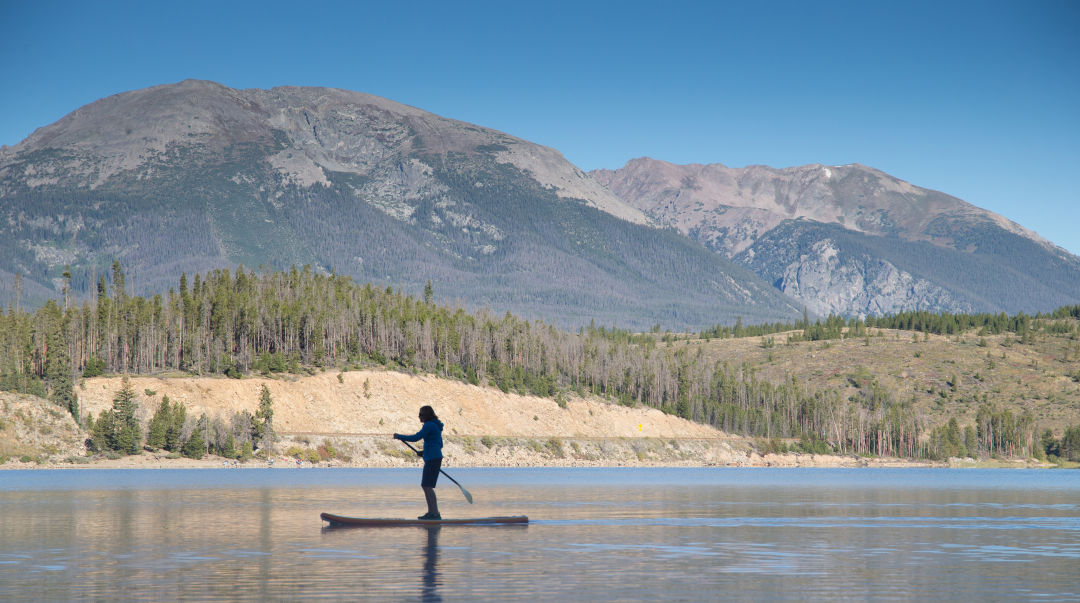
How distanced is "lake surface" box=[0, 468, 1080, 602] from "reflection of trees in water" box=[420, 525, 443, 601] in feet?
0.21

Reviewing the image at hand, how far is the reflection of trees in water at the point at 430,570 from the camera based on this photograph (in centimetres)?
2467

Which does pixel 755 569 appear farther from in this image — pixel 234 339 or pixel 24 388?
pixel 234 339

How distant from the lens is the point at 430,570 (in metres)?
29.0

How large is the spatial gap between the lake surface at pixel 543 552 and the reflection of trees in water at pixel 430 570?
64 millimetres

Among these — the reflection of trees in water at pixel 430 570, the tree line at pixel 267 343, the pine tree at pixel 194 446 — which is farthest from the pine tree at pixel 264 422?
the reflection of trees in water at pixel 430 570

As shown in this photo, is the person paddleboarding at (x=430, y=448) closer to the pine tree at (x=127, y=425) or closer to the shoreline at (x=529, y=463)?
the shoreline at (x=529, y=463)

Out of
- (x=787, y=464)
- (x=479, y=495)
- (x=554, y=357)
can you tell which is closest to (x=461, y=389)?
(x=554, y=357)

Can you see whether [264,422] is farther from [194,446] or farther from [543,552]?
[543,552]

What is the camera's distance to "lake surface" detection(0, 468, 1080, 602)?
25.8m

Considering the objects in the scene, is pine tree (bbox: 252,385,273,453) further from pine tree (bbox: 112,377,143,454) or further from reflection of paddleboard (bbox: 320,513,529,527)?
reflection of paddleboard (bbox: 320,513,529,527)

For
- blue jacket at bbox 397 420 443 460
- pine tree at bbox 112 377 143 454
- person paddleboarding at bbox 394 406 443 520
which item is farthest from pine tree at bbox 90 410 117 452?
blue jacket at bbox 397 420 443 460

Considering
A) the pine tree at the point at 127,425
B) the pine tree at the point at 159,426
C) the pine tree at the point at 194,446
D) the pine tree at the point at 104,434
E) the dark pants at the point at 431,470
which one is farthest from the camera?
the pine tree at the point at 194,446

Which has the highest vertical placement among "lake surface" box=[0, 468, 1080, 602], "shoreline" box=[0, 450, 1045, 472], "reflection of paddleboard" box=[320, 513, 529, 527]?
"reflection of paddleboard" box=[320, 513, 529, 527]

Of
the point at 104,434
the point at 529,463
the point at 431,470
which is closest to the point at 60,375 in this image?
the point at 104,434
